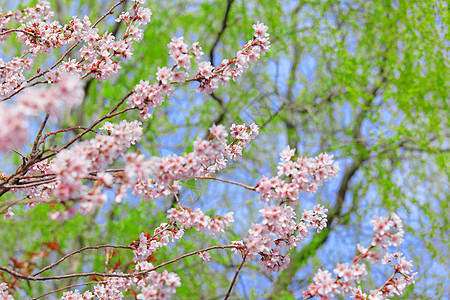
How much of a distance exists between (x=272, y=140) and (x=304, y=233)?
6272 mm

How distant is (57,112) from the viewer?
167cm

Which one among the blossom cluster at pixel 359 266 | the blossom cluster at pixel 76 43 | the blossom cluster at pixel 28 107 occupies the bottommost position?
the blossom cluster at pixel 359 266

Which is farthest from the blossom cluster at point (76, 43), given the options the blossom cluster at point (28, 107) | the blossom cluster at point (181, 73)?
the blossom cluster at point (28, 107)

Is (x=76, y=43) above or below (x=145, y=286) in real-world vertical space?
above

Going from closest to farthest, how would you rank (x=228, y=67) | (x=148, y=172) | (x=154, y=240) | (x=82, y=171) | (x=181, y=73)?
(x=82, y=171)
(x=148, y=172)
(x=181, y=73)
(x=228, y=67)
(x=154, y=240)

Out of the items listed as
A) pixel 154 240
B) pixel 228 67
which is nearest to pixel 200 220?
pixel 154 240

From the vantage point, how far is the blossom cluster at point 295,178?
7.68ft

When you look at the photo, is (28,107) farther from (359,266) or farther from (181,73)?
(359,266)

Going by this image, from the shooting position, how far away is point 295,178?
7.76 feet

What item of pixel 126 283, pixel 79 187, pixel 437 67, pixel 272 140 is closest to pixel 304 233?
pixel 126 283

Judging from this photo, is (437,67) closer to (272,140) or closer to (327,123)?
(327,123)

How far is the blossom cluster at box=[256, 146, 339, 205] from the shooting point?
2340 mm

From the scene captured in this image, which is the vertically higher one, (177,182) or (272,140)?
(272,140)

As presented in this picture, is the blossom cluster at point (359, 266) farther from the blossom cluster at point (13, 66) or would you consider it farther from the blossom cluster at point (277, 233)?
the blossom cluster at point (13, 66)
